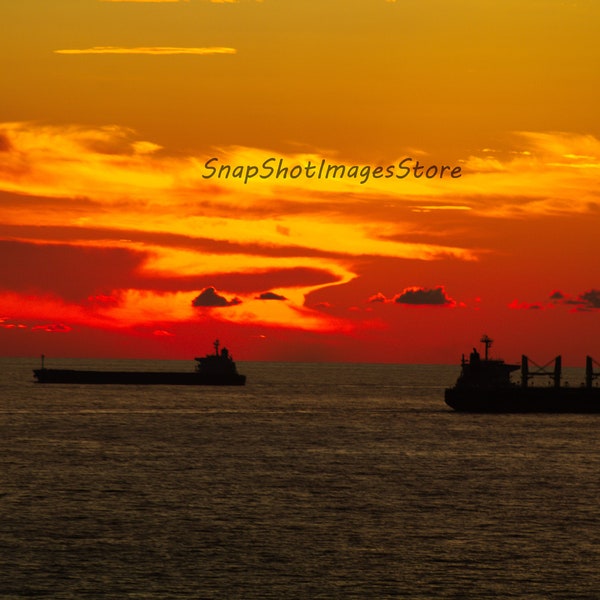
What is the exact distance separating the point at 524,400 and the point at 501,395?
4.83m

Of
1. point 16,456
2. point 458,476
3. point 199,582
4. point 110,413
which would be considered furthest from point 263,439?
point 199,582

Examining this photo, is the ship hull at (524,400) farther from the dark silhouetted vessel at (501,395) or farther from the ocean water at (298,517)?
the ocean water at (298,517)

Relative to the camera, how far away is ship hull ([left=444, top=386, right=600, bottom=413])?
16538 centimetres

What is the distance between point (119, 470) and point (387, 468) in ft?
64.9

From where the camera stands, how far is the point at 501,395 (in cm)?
16525

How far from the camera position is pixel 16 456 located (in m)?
100

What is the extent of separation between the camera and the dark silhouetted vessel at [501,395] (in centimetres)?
16475

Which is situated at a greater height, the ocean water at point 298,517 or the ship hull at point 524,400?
the ship hull at point 524,400

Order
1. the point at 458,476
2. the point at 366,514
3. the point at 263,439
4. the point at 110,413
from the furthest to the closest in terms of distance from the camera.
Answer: the point at 110,413
the point at 263,439
the point at 458,476
the point at 366,514

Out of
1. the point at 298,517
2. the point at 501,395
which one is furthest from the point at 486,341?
the point at 298,517

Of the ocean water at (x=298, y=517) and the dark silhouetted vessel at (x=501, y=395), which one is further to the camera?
the dark silhouetted vessel at (x=501, y=395)

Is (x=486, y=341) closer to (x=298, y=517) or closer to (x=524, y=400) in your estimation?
(x=524, y=400)

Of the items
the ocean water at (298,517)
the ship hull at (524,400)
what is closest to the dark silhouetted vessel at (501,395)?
the ship hull at (524,400)

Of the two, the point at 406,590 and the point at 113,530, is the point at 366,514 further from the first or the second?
the point at 406,590
